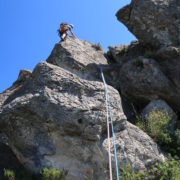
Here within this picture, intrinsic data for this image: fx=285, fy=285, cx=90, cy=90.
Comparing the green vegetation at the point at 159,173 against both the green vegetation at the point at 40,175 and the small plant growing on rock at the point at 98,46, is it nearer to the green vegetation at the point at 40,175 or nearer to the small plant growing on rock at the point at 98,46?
Result: the green vegetation at the point at 40,175

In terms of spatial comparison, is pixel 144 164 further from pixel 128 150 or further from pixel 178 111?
pixel 178 111

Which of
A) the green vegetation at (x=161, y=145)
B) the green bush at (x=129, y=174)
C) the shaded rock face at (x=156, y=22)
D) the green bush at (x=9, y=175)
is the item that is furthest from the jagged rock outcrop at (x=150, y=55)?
the green bush at (x=9, y=175)

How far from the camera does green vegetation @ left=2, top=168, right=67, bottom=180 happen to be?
7473mm

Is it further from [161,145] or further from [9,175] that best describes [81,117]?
[161,145]

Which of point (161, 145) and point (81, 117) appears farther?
point (161, 145)

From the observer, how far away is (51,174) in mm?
7500

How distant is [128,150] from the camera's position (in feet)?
26.5

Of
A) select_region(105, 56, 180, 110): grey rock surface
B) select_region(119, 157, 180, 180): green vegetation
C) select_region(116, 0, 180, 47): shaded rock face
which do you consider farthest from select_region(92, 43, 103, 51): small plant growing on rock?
select_region(119, 157, 180, 180): green vegetation

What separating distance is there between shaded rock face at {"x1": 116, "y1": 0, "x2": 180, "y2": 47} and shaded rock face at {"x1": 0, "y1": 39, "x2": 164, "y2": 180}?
5188 millimetres

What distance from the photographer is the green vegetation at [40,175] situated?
7.47 metres

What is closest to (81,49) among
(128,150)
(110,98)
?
(110,98)

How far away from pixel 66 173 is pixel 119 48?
8.91 m

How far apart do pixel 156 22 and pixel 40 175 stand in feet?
29.3

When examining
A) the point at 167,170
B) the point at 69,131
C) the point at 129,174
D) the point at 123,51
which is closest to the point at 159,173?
the point at 167,170
